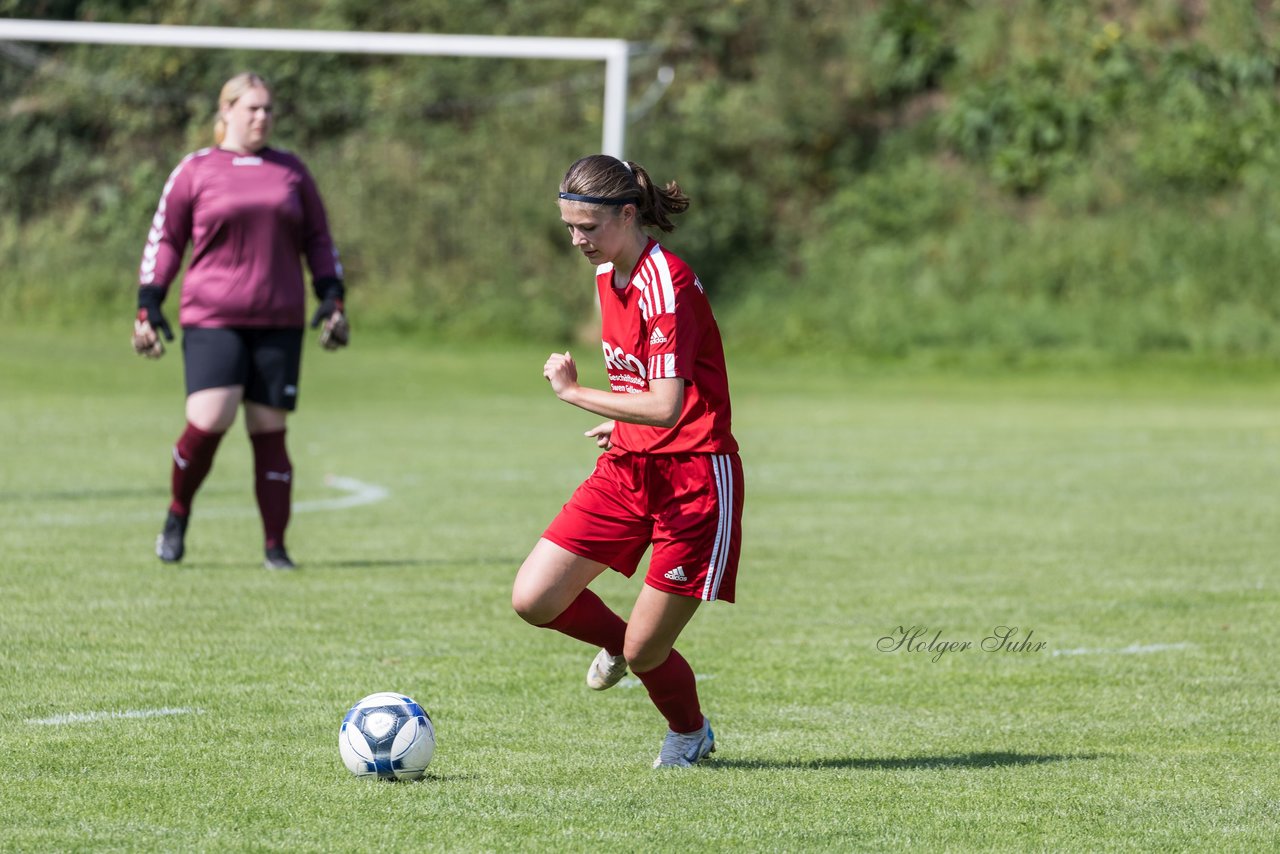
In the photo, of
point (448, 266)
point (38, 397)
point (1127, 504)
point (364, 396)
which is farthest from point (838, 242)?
point (1127, 504)

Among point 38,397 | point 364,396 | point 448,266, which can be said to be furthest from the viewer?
point 448,266

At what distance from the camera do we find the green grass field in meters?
4.23

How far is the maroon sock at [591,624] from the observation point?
4961 mm

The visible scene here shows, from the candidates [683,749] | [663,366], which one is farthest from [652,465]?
[683,749]

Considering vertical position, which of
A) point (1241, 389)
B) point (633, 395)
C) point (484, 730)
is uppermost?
point (633, 395)

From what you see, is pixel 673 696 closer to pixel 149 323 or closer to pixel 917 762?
pixel 917 762

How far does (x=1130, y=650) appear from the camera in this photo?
21.9ft

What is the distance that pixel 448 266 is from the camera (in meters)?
26.3

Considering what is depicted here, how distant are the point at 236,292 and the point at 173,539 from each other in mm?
1135

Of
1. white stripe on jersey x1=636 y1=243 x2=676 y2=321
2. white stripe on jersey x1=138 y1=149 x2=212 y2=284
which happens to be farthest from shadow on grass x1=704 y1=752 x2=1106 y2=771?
white stripe on jersey x1=138 y1=149 x2=212 y2=284

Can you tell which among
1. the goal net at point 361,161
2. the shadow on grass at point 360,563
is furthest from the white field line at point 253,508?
the goal net at point 361,161

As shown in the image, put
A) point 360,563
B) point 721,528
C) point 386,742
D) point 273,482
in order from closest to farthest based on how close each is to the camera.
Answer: point 386,742 < point 721,528 < point 273,482 < point 360,563

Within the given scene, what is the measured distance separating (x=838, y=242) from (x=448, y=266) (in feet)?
22.5

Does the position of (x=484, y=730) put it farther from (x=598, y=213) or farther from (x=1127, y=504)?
(x=1127, y=504)
